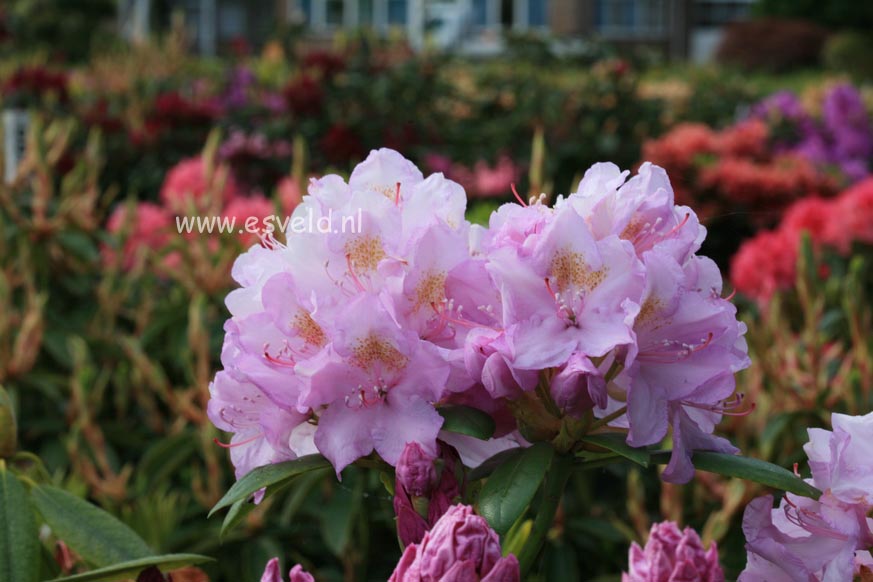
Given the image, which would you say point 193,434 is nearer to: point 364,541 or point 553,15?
point 364,541

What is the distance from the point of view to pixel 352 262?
73 centimetres

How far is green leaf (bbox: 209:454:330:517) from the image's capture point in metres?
0.73

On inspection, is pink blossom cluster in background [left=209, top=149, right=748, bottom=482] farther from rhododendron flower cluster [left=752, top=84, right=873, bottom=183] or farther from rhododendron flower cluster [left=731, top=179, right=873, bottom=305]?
rhododendron flower cluster [left=752, top=84, right=873, bottom=183]

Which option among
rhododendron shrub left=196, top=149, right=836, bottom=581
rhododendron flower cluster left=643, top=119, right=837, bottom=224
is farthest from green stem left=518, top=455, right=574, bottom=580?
rhododendron flower cluster left=643, top=119, right=837, bottom=224

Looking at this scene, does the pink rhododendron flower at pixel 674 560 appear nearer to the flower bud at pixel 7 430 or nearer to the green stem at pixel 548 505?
the green stem at pixel 548 505

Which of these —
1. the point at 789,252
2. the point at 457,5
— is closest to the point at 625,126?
the point at 789,252

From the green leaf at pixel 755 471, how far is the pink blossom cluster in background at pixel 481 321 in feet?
0.04

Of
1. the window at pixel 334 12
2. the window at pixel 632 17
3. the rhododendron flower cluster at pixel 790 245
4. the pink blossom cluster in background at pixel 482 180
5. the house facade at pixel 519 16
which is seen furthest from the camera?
the window at pixel 334 12

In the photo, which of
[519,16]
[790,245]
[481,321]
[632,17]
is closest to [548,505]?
[481,321]

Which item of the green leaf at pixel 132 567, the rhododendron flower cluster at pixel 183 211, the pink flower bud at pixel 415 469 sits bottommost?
the rhododendron flower cluster at pixel 183 211

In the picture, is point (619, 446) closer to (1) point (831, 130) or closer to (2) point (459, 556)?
(2) point (459, 556)

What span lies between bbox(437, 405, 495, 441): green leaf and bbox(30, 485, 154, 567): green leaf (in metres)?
0.33

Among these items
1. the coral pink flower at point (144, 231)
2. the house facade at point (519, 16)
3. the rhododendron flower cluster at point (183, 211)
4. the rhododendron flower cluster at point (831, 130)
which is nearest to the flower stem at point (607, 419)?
the rhododendron flower cluster at point (183, 211)

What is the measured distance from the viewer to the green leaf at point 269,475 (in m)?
0.73
